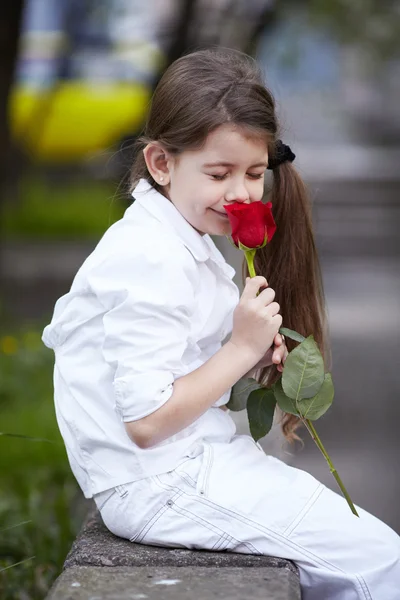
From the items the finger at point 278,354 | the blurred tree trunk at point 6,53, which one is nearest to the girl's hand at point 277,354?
the finger at point 278,354

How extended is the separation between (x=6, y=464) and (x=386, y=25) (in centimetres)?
763

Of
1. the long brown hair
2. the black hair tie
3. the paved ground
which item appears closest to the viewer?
the long brown hair

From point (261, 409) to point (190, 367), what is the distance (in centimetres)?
19

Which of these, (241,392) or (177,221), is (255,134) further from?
(241,392)

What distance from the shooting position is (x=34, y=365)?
18.9ft

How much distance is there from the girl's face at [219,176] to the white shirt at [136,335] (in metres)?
0.05

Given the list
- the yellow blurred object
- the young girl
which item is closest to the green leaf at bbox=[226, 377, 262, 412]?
the young girl

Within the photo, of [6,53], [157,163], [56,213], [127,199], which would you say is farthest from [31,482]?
[56,213]

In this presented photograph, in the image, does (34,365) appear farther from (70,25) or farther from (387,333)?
(70,25)

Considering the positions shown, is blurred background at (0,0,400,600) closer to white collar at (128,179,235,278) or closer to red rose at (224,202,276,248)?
white collar at (128,179,235,278)

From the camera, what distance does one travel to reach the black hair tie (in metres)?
2.56

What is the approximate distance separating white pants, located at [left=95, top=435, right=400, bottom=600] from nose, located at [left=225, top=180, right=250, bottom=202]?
20.5 inches

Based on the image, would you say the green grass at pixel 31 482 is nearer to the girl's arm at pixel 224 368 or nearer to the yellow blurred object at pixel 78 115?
the girl's arm at pixel 224 368

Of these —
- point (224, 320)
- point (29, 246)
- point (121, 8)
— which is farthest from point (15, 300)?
point (224, 320)
